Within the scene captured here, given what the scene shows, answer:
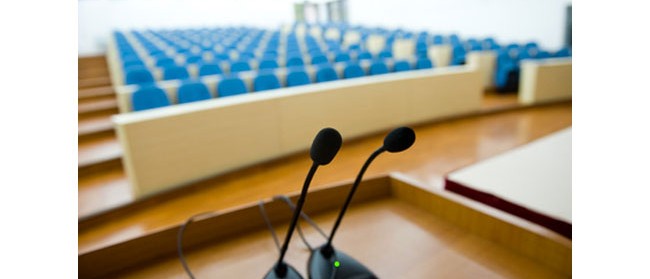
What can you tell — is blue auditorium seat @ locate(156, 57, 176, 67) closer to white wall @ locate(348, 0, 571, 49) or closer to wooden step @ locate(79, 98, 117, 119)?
wooden step @ locate(79, 98, 117, 119)

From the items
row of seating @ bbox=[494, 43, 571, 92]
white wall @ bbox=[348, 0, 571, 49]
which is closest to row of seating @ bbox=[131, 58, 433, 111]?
row of seating @ bbox=[494, 43, 571, 92]

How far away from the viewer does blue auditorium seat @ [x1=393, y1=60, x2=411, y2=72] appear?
1940mm

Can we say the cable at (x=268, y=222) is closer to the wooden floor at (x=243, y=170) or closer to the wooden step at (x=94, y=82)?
the wooden floor at (x=243, y=170)

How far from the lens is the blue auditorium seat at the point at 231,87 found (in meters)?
1.38

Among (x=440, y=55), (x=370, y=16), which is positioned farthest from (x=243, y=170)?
(x=370, y=16)

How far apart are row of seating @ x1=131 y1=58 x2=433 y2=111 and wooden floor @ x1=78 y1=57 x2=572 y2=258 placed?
190 mm

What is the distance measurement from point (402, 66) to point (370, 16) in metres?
3.68

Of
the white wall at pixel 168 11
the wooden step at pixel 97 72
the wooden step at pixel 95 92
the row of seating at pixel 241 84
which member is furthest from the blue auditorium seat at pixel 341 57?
the white wall at pixel 168 11

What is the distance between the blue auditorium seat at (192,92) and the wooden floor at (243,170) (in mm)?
256

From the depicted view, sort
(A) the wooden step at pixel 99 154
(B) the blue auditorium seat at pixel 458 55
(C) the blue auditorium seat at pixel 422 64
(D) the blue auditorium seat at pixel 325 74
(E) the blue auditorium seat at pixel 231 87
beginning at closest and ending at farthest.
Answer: (A) the wooden step at pixel 99 154, (E) the blue auditorium seat at pixel 231 87, (D) the blue auditorium seat at pixel 325 74, (C) the blue auditorium seat at pixel 422 64, (B) the blue auditorium seat at pixel 458 55
